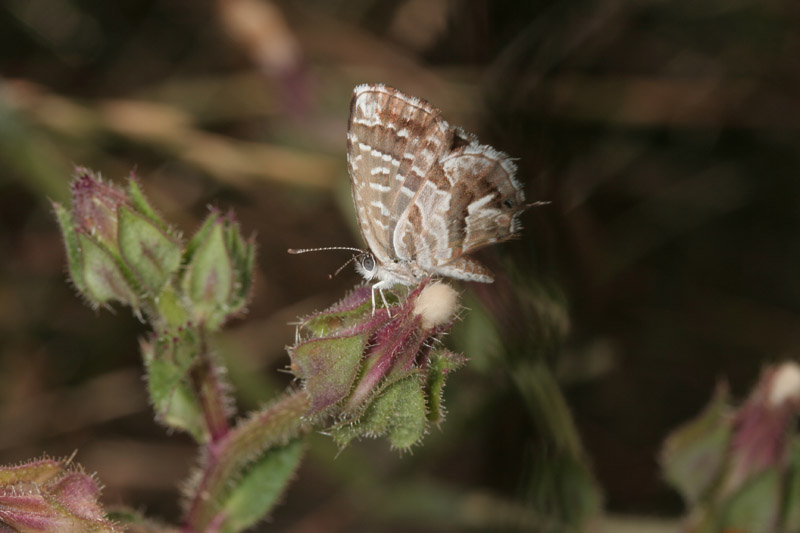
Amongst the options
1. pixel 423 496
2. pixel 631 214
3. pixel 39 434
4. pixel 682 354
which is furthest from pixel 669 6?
pixel 39 434

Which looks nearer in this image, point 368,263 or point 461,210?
point 461,210

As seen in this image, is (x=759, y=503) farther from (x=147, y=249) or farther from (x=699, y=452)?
(x=147, y=249)

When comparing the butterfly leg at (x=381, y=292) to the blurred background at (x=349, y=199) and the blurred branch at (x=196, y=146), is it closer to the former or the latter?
the blurred background at (x=349, y=199)

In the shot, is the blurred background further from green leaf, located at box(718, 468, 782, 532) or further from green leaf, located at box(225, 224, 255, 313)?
green leaf, located at box(225, 224, 255, 313)

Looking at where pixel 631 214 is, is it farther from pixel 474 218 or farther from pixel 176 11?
pixel 176 11

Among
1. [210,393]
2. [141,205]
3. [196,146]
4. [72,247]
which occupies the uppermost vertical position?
[196,146]

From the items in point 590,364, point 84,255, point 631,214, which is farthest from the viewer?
point 631,214


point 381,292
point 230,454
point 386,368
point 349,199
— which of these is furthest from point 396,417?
point 349,199
